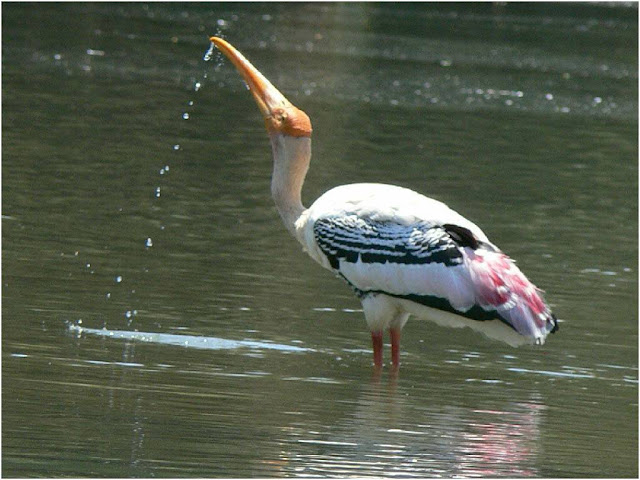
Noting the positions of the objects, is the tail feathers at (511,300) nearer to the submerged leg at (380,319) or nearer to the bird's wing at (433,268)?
the bird's wing at (433,268)

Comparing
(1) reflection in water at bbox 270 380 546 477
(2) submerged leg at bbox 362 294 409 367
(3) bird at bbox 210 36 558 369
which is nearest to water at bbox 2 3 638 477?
(1) reflection in water at bbox 270 380 546 477

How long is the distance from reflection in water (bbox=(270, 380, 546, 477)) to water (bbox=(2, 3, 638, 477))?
20 mm

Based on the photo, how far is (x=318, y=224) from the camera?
887 centimetres

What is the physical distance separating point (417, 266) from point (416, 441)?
1.47 meters

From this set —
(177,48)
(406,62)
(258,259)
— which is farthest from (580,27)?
(258,259)

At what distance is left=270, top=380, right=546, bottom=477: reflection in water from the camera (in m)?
6.71

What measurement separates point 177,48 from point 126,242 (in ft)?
56.5

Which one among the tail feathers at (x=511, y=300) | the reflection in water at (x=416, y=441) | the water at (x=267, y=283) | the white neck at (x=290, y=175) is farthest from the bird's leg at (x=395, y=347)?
the white neck at (x=290, y=175)

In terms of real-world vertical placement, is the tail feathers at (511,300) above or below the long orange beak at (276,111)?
below

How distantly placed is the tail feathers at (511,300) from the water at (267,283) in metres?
0.35

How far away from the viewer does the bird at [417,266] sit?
8.40 meters

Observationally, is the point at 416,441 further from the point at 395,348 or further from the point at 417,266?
the point at 395,348

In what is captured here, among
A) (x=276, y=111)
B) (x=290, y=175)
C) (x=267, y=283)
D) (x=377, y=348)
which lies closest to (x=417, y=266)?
(x=377, y=348)

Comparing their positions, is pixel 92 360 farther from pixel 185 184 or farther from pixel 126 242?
pixel 185 184
